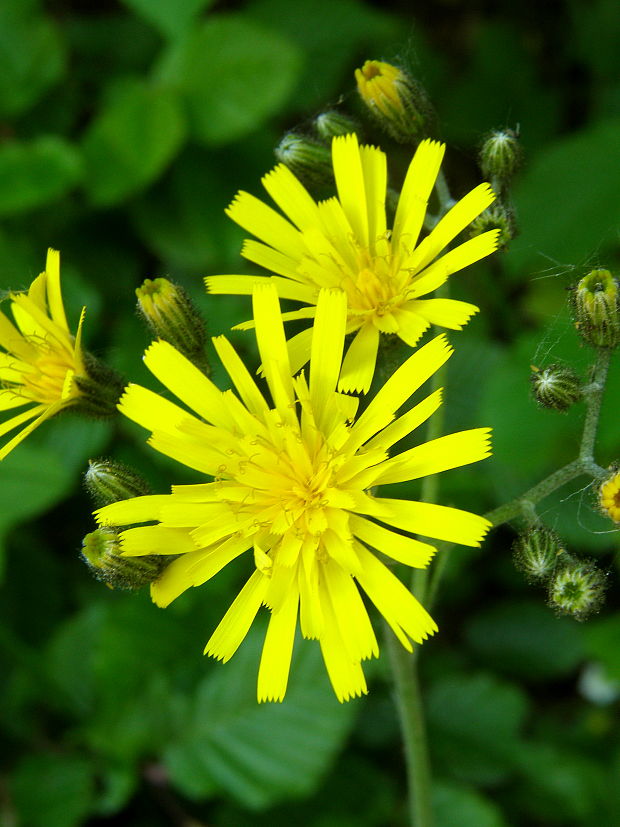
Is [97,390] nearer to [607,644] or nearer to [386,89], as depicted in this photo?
[386,89]

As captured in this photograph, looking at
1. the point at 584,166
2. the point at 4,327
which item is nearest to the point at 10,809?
the point at 4,327

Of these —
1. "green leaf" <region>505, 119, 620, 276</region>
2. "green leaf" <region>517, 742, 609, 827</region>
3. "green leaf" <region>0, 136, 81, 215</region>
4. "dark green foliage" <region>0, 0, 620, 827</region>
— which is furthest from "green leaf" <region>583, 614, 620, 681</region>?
"green leaf" <region>0, 136, 81, 215</region>

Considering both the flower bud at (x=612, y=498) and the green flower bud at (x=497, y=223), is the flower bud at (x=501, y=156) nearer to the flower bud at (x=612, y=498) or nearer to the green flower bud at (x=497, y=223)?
the green flower bud at (x=497, y=223)

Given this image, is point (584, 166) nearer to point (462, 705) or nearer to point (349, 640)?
point (462, 705)

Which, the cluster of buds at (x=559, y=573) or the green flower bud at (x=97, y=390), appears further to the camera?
the green flower bud at (x=97, y=390)

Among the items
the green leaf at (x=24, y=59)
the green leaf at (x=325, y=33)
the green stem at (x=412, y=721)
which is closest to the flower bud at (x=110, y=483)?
the green stem at (x=412, y=721)

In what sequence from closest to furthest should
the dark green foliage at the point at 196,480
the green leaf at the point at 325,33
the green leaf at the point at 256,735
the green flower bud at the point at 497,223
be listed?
the green flower bud at the point at 497,223 → the green leaf at the point at 256,735 → the dark green foliage at the point at 196,480 → the green leaf at the point at 325,33

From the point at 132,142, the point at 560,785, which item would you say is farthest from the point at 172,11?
the point at 560,785

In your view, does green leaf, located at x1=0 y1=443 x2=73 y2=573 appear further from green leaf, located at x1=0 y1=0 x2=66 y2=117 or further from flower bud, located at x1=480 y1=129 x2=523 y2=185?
flower bud, located at x1=480 y1=129 x2=523 y2=185
